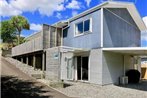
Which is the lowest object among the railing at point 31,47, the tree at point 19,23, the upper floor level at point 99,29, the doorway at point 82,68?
the doorway at point 82,68

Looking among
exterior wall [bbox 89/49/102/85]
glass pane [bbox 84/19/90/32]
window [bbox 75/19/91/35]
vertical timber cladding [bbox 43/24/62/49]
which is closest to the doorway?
exterior wall [bbox 89/49/102/85]

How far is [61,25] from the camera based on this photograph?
22.3 metres

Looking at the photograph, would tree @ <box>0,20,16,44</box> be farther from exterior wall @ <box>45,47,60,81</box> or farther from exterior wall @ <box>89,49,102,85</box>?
exterior wall @ <box>89,49,102,85</box>

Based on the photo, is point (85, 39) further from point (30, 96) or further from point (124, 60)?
point (30, 96)

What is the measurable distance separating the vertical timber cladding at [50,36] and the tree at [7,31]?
1002 inches

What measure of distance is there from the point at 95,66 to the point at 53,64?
3532 mm

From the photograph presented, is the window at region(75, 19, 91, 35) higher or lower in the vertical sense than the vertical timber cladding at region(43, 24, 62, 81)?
higher

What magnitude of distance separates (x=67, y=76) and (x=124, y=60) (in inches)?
219

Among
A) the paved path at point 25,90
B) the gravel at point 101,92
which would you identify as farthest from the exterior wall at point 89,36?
the paved path at point 25,90

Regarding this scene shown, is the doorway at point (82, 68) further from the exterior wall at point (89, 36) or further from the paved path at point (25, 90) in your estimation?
the paved path at point (25, 90)

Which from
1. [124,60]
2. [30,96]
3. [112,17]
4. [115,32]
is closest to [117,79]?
[124,60]

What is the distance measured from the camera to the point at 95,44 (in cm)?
1752

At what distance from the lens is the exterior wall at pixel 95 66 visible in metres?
16.8

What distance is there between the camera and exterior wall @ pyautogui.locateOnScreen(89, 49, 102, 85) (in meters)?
16.8
